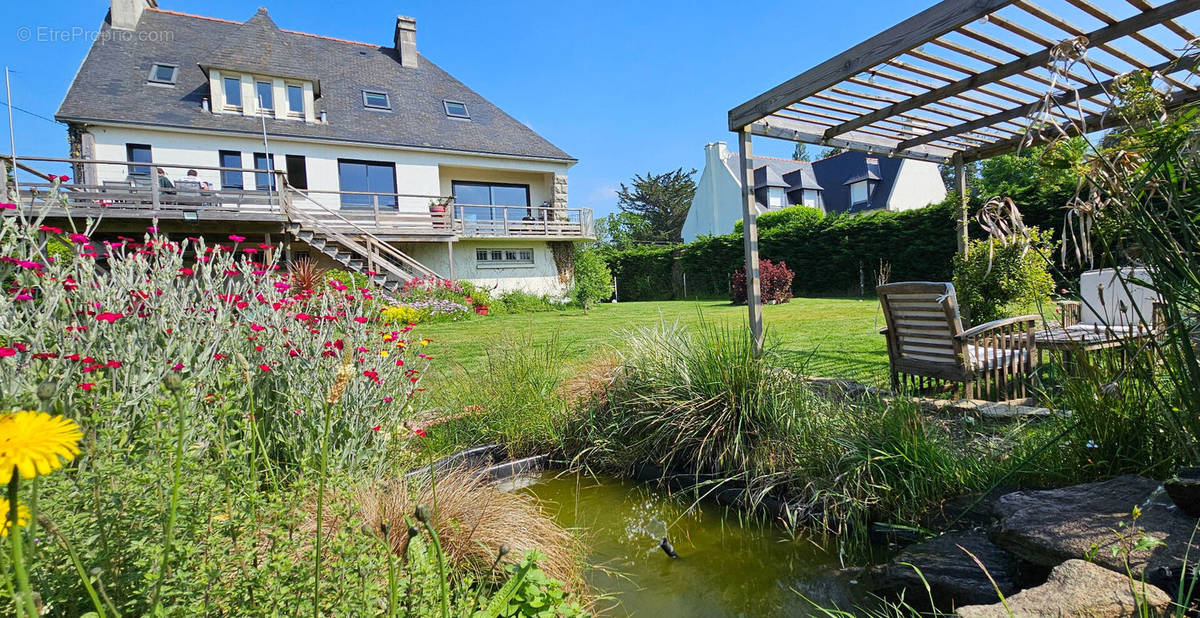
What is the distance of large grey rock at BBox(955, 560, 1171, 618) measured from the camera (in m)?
1.34

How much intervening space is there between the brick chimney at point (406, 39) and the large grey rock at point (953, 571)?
22.8 meters

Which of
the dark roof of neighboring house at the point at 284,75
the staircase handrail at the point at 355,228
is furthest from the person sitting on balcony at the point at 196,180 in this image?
the staircase handrail at the point at 355,228

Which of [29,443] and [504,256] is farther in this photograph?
[504,256]

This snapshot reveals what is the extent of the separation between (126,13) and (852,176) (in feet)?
92.7

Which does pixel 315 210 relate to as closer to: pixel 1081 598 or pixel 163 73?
pixel 163 73

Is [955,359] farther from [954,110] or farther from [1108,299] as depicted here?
[1108,299]

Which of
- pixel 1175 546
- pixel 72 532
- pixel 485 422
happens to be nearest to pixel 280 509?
pixel 72 532

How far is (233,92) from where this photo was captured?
16.7 metres

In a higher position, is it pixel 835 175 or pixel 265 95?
pixel 265 95

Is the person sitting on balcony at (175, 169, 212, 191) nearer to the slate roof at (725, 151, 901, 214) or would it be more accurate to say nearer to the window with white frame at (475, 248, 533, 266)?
the window with white frame at (475, 248, 533, 266)

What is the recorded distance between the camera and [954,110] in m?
5.37

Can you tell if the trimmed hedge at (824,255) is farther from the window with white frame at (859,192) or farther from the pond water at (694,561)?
the pond water at (694,561)

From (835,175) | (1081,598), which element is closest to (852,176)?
(835,175)

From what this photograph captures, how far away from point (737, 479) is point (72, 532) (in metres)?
2.60
